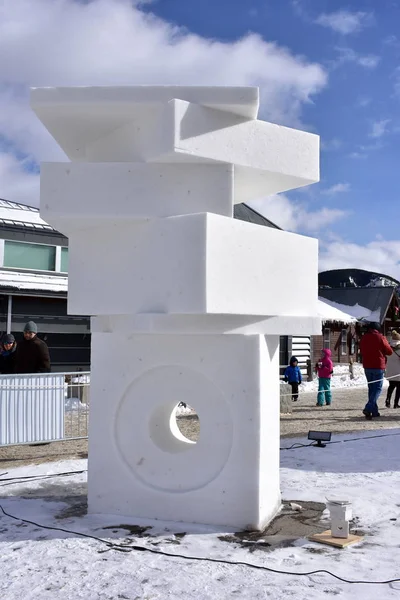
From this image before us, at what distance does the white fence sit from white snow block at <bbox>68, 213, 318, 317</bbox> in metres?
4.32

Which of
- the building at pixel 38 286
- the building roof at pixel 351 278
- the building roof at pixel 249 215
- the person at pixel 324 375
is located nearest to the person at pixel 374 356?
the person at pixel 324 375

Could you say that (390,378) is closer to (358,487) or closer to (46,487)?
(358,487)

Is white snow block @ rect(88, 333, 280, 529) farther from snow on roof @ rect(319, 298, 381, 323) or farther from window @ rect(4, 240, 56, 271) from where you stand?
snow on roof @ rect(319, 298, 381, 323)

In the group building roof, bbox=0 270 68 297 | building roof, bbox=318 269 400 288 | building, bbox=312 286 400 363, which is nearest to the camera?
building roof, bbox=0 270 68 297

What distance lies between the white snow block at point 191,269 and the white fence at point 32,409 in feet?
14.2

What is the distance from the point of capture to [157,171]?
5.02 m

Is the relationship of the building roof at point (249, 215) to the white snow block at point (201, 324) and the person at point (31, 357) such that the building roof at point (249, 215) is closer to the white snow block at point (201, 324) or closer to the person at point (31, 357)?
the person at point (31, 357)

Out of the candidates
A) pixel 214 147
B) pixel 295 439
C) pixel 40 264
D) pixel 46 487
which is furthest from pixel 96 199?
pixel 40 264

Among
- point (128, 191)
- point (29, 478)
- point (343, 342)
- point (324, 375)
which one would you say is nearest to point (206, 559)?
point (128, 191)

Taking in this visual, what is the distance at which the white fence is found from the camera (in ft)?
29.9

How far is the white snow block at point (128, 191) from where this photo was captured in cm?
498

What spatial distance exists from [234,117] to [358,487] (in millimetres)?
4064

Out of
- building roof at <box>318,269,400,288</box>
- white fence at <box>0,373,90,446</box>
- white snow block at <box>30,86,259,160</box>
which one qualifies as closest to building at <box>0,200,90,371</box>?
white fence at <box>0,373,90,446</box>

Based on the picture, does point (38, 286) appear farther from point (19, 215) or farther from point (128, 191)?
point (128, 191)
